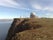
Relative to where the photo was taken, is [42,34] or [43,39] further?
[42,34]

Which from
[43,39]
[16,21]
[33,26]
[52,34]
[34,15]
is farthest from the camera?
[34,15]

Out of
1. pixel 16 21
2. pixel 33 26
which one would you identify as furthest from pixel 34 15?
pixel 33 26

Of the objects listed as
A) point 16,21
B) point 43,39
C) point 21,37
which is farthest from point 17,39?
point 16,21

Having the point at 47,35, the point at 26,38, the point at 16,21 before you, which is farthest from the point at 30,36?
the point at 16,21

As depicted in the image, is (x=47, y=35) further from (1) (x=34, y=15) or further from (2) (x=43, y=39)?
(1) (x=34, y=15)

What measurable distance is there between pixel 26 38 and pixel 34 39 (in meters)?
2.32

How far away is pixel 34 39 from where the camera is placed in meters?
33.5

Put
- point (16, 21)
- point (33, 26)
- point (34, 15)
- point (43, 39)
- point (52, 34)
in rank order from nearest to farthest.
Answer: point (43, 39)
point (52, 34)
point (33, 26)
point (16, 21)
point (34, 15)

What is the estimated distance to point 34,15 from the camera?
100m

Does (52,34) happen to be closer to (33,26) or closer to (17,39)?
(17,39)

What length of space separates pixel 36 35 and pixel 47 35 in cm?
242

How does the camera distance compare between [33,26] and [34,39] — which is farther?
[33,26]

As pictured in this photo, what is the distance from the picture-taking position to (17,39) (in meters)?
36.1

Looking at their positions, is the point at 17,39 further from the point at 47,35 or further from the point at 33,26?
the point at 33,26
